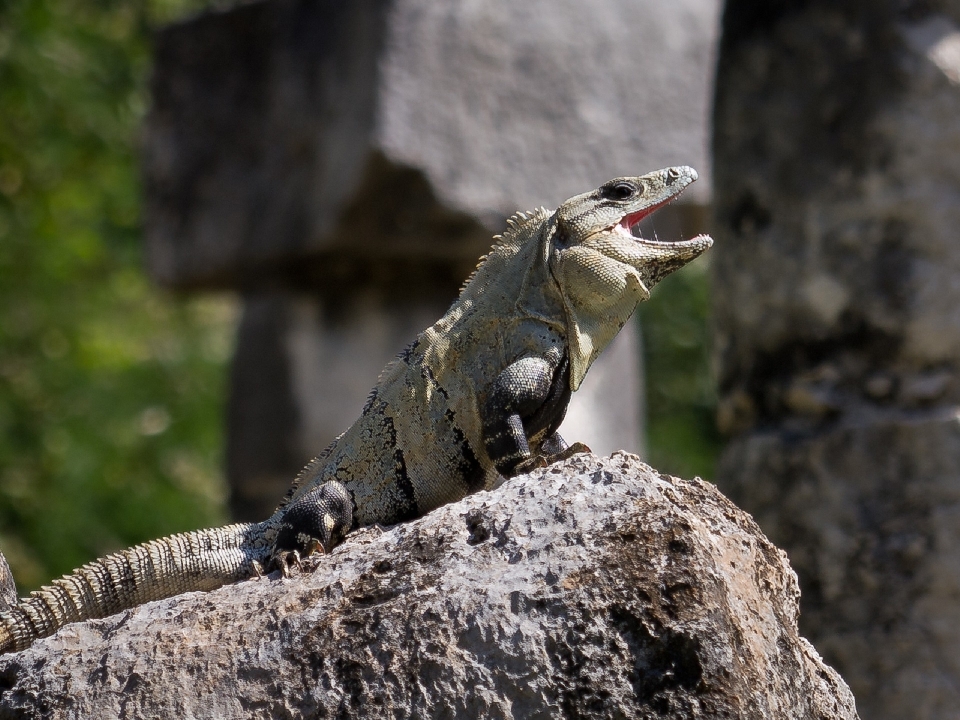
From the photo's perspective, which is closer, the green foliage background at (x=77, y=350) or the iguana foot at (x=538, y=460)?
the iguana foot at (x=538, y=460)

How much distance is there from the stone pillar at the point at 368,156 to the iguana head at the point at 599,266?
14.1 feet

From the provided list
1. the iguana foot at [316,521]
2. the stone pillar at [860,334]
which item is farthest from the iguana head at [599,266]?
the stone pillar at [860,334]

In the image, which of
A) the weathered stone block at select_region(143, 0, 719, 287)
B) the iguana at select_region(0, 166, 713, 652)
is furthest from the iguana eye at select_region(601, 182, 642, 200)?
the weathered stone block at select_region(143, 0, 719, 287)

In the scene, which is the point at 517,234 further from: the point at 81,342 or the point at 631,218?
the point at 81,342

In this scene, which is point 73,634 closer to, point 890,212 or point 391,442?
point 391,442

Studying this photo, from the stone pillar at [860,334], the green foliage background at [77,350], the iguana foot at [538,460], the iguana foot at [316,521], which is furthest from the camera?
the green foliage background at [77,350]

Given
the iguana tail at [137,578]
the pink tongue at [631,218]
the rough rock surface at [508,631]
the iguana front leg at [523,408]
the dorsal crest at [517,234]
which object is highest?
the dorsal crest at [517,234]

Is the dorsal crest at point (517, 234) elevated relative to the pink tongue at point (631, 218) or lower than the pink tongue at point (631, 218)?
elevated

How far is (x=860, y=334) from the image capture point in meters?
4.84

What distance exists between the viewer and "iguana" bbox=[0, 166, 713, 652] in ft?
12.4

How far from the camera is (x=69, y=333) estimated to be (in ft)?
37.2

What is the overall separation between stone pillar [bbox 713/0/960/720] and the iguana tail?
200 cm

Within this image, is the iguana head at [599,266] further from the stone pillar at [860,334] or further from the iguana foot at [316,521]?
the stone pillar at [860,334]

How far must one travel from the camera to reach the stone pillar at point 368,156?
8.50m
